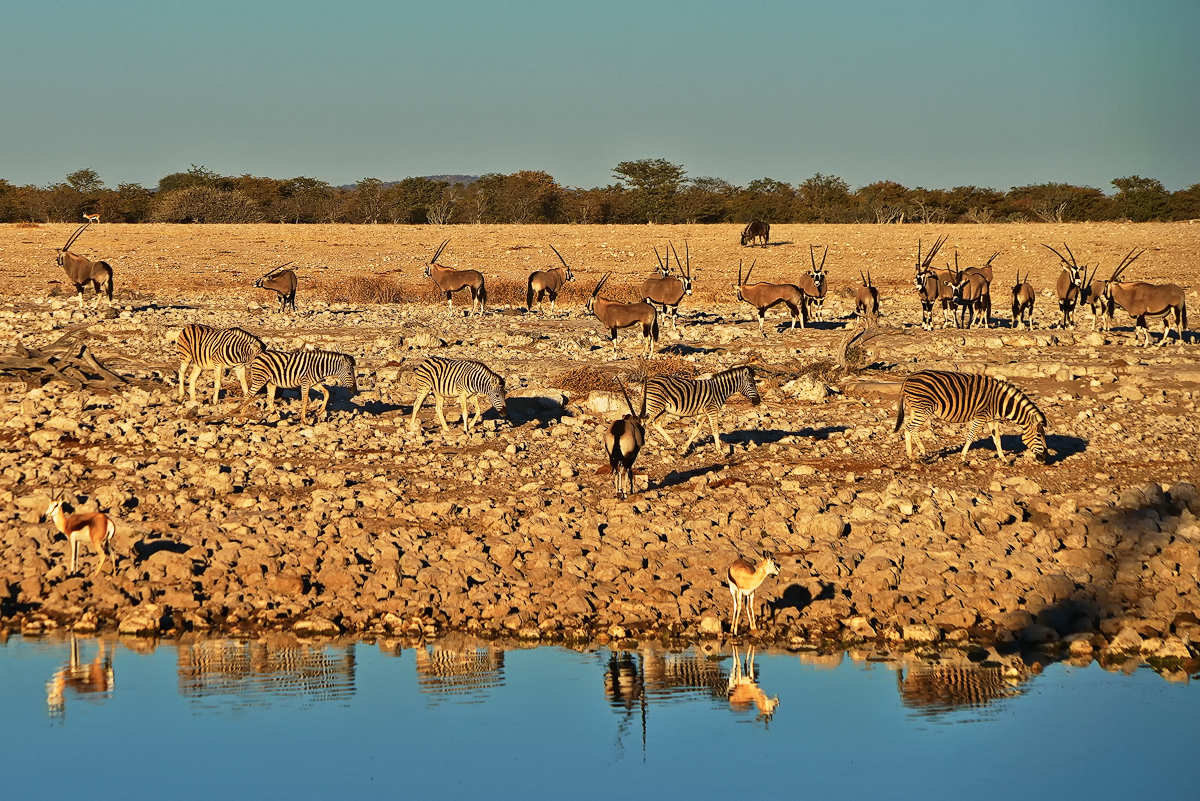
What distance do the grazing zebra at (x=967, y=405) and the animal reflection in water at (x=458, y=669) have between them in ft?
17.3

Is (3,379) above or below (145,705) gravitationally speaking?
above

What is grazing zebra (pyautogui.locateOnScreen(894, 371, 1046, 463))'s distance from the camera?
1210 cm

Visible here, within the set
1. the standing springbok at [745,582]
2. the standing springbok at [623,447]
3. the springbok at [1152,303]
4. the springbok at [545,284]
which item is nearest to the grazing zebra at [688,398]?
the standing springbok at [623,447]

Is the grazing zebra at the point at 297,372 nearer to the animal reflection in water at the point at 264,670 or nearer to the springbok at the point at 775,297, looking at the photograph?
the animal reflection in water at the point at 264,670

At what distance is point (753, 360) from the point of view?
57.5 feet

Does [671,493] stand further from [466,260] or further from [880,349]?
[466,260]

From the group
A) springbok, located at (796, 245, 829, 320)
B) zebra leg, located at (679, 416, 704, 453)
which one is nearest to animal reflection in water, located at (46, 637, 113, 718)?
zebra leg, located at (679, 416, 704, 453)

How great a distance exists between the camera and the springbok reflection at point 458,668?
25.9 feet

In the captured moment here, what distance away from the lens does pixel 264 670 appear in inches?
319

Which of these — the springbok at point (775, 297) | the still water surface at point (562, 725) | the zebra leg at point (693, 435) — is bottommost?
the still water surface at point (562, 725)

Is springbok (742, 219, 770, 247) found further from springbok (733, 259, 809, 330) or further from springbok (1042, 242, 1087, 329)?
springbok (733, 259, 809, 330)

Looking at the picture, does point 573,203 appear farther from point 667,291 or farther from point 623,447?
point 623,447

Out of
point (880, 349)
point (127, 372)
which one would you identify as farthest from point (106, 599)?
point (880, 349)

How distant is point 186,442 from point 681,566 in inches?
210
